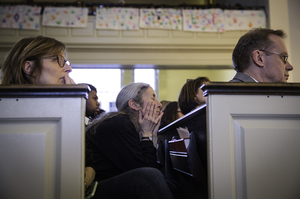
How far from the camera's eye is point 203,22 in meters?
4.95

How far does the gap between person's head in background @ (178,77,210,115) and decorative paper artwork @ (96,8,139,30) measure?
7.08 ft

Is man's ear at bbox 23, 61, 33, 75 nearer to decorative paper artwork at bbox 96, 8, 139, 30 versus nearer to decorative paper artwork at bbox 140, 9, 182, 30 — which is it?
decorative paper artwork at bbox 96, 8, 139, 30

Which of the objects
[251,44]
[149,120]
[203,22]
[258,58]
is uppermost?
[203,22]

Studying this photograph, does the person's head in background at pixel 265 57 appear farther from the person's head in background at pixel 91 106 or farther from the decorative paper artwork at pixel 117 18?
the decorative paper artwork at pixel 117 18

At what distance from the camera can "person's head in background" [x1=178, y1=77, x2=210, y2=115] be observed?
3092mm

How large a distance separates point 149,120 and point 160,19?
3.31m

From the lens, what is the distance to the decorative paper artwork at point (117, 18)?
488 cm

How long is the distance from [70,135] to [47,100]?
0.19 m

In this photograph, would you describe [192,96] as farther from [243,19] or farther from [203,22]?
[243,19]

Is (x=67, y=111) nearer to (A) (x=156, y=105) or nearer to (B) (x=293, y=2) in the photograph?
(A) (x=156, y=105)

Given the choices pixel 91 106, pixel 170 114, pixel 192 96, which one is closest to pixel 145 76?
pixel 170 114

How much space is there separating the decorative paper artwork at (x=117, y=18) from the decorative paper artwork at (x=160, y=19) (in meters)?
0.14

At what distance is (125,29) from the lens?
4.93 m

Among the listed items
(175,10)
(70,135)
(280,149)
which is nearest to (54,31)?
(175,10)
